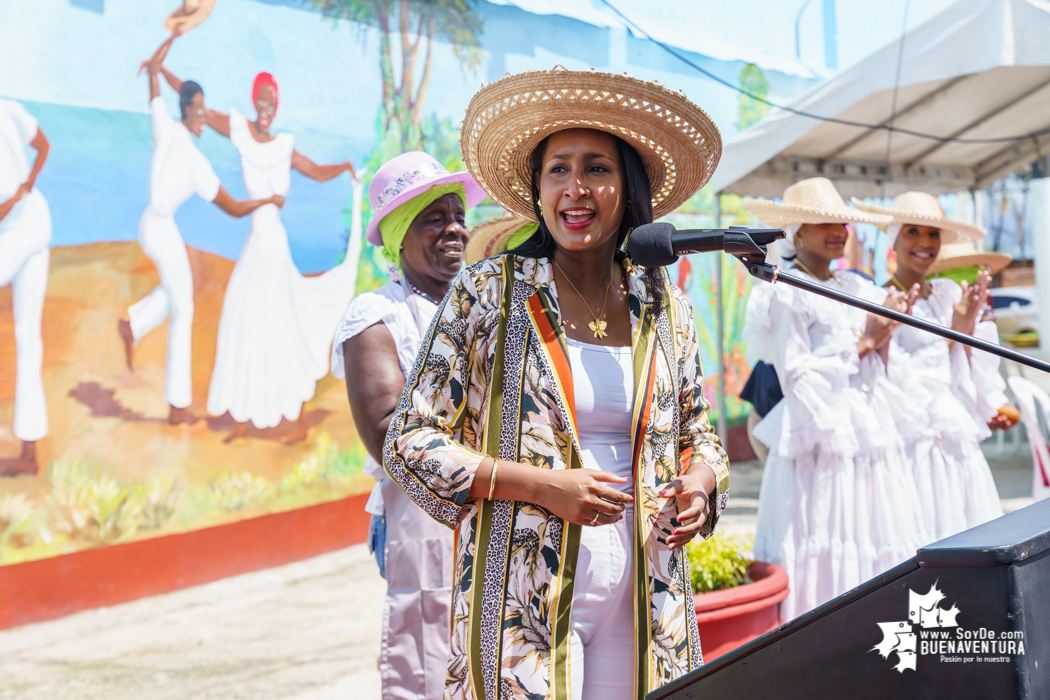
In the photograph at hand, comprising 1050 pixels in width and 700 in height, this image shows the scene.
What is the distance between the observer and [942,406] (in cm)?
465

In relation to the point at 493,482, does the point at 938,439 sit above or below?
below

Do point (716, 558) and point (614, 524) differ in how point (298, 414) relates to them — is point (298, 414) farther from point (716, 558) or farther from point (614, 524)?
point (614, 524)

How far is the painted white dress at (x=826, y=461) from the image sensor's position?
168 inches

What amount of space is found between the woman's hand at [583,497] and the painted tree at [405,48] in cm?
613

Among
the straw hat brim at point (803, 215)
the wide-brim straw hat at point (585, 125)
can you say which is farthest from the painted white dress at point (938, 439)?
the wide-brim straw hat at point (585, 125)

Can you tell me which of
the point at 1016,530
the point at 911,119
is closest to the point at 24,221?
the point at 1016,530

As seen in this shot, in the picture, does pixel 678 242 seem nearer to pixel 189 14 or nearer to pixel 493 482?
pixel 493 482

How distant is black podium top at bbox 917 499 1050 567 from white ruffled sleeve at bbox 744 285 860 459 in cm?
307

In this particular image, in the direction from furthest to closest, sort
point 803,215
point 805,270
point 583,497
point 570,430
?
point 803,215
point 805,270
point 570,430
point 583,497

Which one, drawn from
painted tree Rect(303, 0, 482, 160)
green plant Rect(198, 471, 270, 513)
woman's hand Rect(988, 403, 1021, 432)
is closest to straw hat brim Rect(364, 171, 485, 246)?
green plant Rect(198, 471, 270, 513)

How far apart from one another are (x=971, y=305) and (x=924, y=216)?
669 mm

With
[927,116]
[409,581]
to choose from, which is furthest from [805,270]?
[927,116]

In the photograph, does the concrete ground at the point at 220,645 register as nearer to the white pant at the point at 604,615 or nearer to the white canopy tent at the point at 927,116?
the white pant at the point at 604,615

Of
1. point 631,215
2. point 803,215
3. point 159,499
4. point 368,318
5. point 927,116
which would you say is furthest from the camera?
point 927,116
